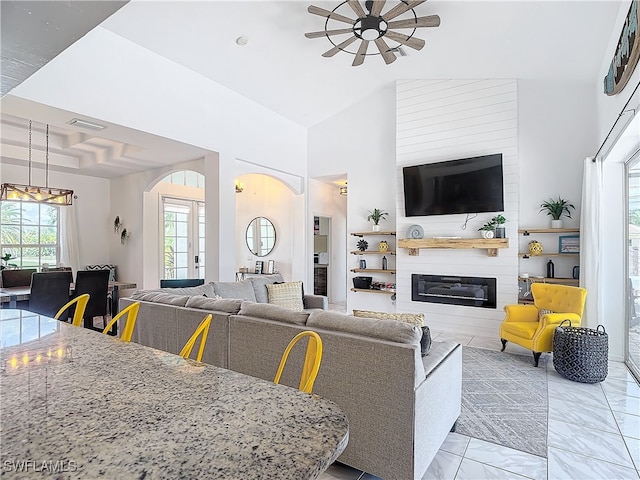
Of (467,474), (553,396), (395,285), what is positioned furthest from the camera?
(395,285)

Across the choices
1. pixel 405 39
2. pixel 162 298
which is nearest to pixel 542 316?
pixel 405 39

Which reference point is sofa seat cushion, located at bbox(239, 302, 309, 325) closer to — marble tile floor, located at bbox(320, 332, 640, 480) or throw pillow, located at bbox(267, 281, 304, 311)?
marble tile floor, located at bbox(320, 332, 640, 480)

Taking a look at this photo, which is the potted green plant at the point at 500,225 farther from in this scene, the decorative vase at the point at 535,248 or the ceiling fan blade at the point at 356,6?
the ceiling fan blade at the point at 356,6

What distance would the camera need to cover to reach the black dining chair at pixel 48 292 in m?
4.00

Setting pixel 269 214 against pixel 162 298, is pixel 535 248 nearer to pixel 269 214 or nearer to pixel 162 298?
pixel 162 298

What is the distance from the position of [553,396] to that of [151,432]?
357cm

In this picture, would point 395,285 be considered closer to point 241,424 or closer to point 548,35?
point 548,35

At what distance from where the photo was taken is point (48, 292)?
411 centimetres

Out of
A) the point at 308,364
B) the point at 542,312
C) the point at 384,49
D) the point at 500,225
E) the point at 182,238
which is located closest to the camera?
the point at 308,364

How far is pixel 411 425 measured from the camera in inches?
72.5

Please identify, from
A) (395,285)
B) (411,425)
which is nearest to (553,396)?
(411,425)

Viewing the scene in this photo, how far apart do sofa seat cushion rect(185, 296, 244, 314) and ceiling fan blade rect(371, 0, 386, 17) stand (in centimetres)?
302

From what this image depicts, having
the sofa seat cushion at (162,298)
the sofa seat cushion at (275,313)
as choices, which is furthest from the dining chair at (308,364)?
the sofa seat cushion at (162,298)

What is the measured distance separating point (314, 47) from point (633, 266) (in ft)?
14.7
